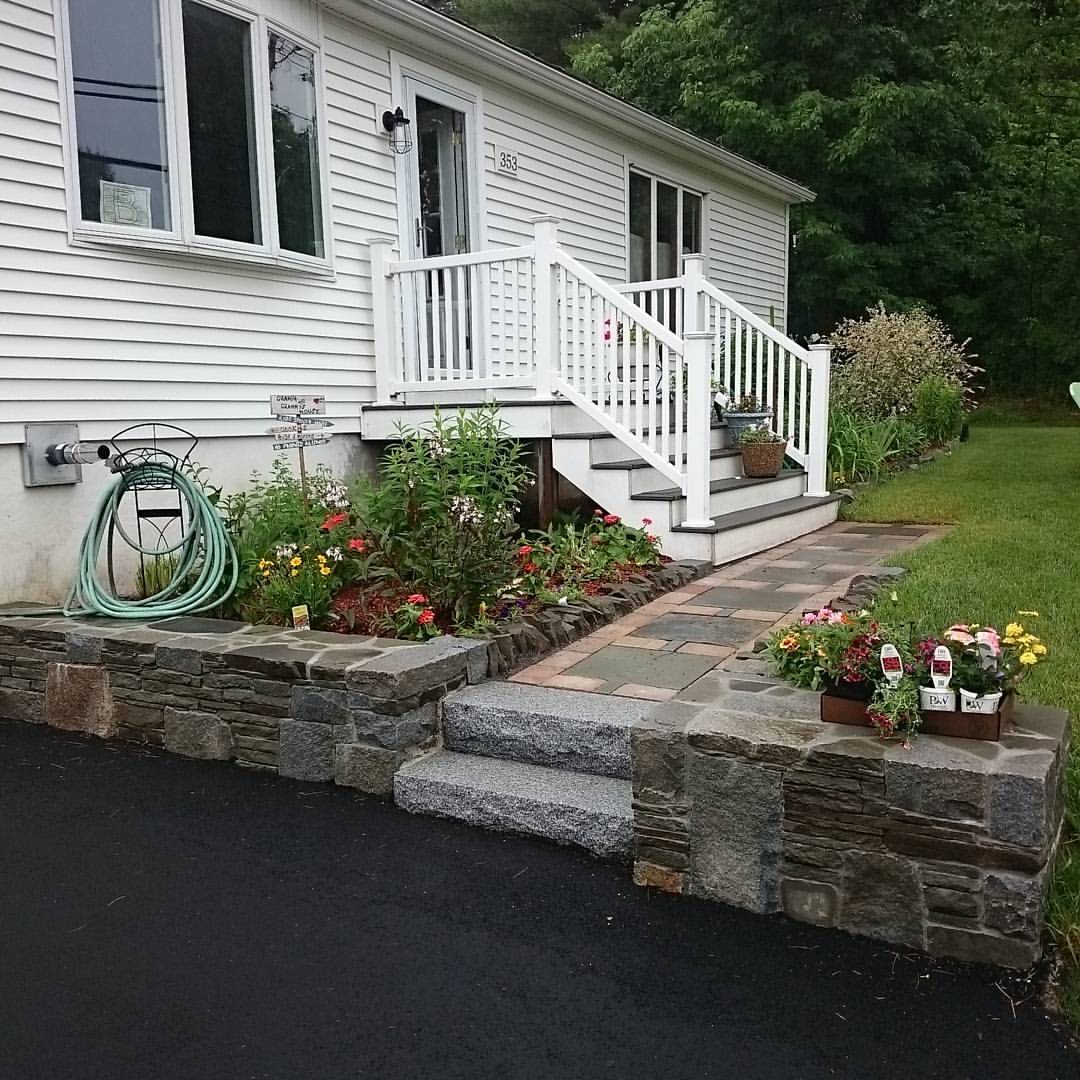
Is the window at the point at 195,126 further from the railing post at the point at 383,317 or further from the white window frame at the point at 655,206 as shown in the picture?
the white window frame at the point at 655,206

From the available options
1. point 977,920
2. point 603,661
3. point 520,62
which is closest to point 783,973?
point 977,920

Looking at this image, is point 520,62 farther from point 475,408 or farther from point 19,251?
point 19,251

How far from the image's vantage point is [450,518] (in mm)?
4094

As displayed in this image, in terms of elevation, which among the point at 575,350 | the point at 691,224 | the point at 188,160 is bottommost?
the point at 575,350

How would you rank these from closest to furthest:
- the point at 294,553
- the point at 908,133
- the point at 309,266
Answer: the point at 294,553 < the point at 309,266 < the point at 908,133

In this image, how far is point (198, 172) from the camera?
16.6 feet

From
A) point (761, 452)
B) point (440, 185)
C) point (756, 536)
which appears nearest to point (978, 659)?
point (756, 536)

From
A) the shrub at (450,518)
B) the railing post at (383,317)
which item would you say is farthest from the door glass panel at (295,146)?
the shrub at (450,518)

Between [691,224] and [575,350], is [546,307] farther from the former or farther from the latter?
[691,224]

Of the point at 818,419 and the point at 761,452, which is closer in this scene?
the point at 761,452

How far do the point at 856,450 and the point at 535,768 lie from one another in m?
6.17

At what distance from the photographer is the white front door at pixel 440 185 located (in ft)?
21.7

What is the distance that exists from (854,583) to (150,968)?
3229 millimetres

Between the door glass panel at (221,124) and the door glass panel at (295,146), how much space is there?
0.19m
